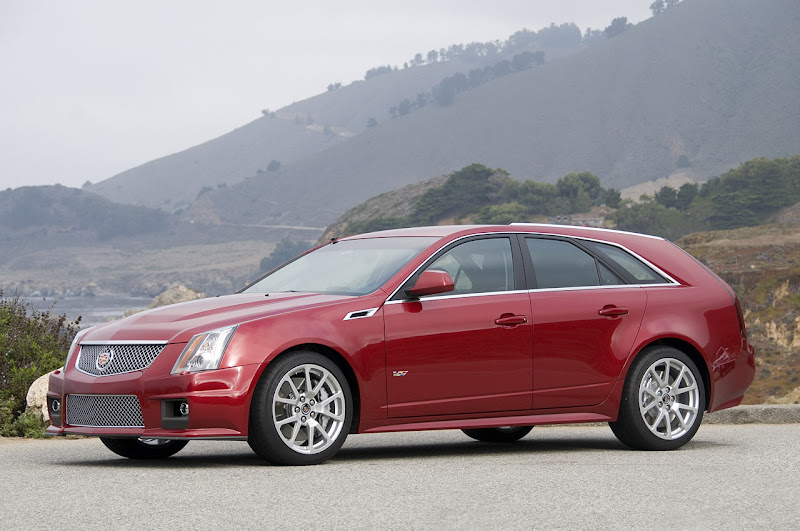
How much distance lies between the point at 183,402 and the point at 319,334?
36.8 inches

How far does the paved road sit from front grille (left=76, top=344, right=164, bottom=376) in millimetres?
649

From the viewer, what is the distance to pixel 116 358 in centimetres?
782

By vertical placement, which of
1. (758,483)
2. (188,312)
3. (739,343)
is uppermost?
(188,312)

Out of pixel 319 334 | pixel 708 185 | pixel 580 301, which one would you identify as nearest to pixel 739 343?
pixel 580 301

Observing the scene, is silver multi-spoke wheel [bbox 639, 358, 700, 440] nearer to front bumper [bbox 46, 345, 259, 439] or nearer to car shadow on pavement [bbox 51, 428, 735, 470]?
car shadow on pavement [bbox 51, 428, 735, 470]

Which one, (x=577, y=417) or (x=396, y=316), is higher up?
(x=396, y=316)

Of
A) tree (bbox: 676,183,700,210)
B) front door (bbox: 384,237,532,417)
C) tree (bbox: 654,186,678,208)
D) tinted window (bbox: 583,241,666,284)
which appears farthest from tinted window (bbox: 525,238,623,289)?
tree (bbox: 654,186,678,208)

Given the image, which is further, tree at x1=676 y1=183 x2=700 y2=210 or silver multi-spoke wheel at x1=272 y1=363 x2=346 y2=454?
tree at x1=676 y1=183 x2=700 y2=210

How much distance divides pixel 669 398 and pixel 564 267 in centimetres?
127

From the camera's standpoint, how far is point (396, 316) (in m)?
8.05

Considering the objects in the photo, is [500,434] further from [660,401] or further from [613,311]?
[613,311]

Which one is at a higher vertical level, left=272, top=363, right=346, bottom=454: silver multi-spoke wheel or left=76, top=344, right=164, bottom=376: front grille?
left=76, top=344, right=164, bottom=376: front grille

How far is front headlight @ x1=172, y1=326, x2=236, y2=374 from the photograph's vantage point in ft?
24.6

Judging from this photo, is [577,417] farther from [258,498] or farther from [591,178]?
[591,178]
